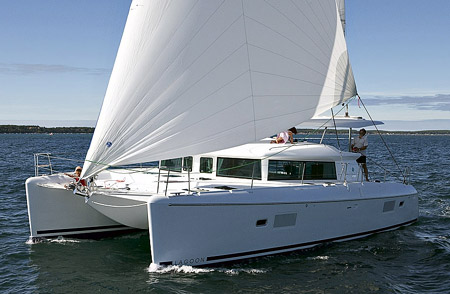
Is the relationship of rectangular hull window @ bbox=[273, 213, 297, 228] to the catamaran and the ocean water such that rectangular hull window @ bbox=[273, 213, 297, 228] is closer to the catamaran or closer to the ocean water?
the catamaran

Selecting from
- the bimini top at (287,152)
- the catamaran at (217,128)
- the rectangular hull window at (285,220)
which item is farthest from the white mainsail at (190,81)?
the bimini top at (287,152)

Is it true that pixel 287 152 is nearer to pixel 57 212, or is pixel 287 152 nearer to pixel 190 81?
pixel 190 81

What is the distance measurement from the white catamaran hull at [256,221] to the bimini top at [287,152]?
0.90 metres

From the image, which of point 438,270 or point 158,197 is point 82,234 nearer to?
point 158,197

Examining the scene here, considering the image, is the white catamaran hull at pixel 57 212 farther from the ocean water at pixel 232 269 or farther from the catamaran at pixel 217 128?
the ocean water at pixel 232 269

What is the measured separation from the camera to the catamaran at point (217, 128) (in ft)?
26.0

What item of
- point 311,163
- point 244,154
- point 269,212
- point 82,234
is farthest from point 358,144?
point 82,234

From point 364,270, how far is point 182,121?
15.7 ft

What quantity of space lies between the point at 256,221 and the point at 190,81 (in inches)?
118

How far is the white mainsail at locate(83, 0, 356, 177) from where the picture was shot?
788 centimetres

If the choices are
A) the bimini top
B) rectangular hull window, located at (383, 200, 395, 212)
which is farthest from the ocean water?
the bimini top

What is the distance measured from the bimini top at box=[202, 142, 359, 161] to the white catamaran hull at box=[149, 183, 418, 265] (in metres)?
0.90

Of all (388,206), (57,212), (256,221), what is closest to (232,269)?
(256,221)

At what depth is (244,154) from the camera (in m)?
Result: 10.7
